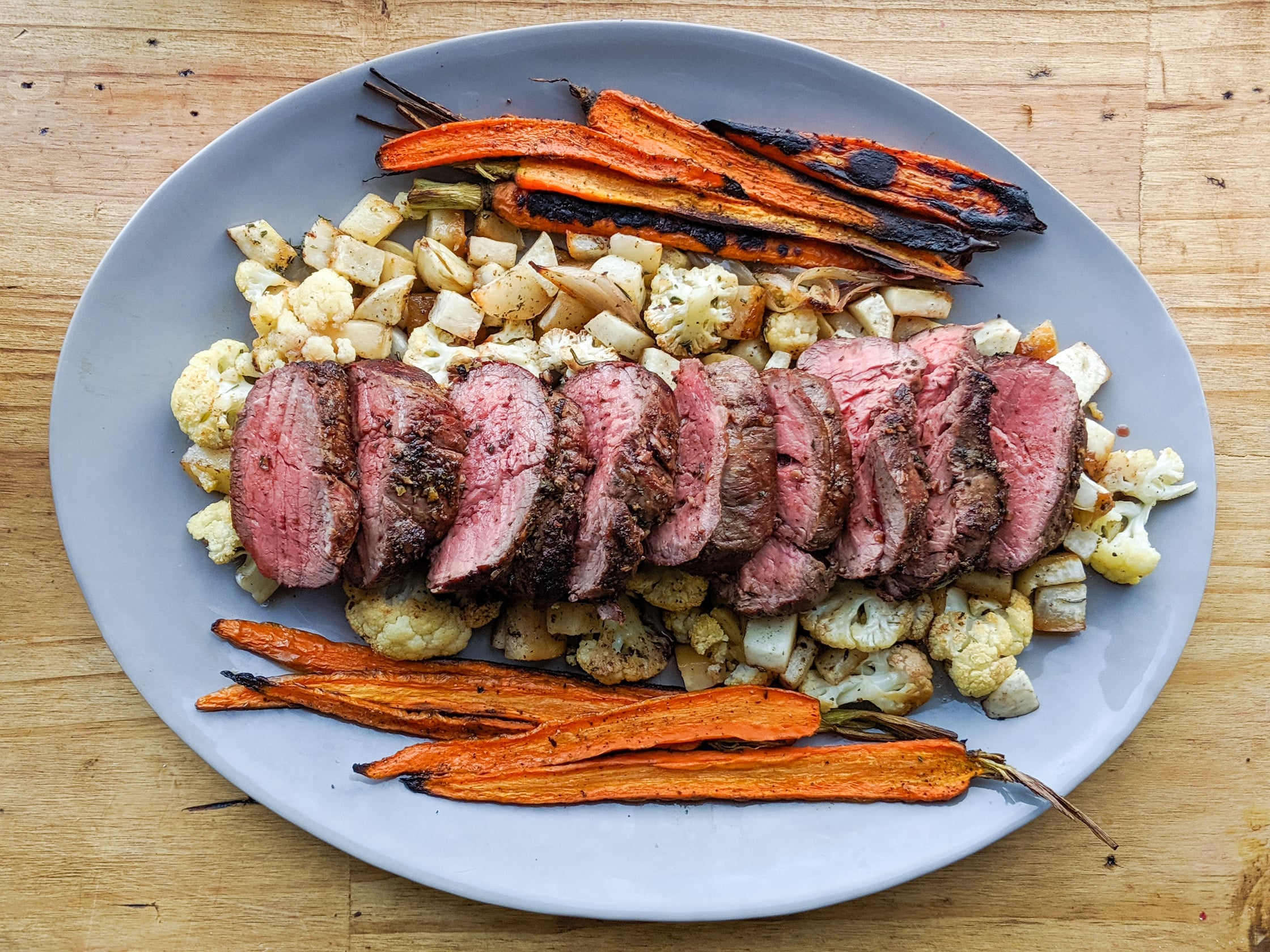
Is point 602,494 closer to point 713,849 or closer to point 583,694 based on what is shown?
point 583,694

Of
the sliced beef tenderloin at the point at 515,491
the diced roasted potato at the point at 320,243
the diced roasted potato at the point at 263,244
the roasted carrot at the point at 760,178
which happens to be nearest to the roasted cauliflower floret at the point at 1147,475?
the roasted carrot at the point at 760,178

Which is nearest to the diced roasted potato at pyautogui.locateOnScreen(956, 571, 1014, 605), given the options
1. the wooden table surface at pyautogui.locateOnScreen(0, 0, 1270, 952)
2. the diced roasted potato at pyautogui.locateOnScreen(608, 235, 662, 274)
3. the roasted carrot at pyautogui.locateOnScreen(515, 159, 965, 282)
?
the wooden table surface at pyautogui.locateOnScreen(0, 0, 1270, 952)

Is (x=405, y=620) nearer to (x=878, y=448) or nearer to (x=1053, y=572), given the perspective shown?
(x=878, y=448)

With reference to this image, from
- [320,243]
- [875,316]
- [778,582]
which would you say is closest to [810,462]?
[778,582]

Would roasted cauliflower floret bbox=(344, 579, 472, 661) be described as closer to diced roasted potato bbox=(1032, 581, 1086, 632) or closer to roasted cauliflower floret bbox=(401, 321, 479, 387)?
roasted cauliflower floret bbox=(401, 321, 479, 387)

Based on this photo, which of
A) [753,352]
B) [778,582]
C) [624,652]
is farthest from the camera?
[753,352]

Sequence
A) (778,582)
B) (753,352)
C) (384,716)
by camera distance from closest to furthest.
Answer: (778,582), (384,716), (753,352)

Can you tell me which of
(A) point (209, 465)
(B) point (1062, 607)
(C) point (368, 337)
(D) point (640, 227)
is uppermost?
(D) point (640, 227)

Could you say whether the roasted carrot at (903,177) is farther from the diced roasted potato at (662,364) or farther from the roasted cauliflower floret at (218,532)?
the roasted cauliflower floret at (218,532)
